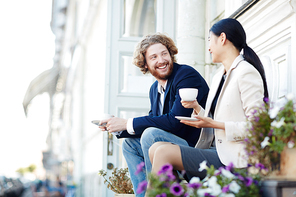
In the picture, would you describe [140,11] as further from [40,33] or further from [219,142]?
[40,33]

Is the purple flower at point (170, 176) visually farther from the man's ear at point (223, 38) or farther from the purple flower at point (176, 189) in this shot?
the man's ear at point (223, 38)

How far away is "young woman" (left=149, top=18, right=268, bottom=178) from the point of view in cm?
170

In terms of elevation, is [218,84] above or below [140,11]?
below

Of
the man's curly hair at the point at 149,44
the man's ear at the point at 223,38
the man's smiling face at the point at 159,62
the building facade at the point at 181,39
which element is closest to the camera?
the man's ear at the point at 223,38

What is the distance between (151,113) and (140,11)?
2.35 metres

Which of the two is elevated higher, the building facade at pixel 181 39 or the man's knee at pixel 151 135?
the building facade at pixel 181 39

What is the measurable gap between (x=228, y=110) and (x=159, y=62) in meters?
0.76

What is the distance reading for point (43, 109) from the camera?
23922 mm

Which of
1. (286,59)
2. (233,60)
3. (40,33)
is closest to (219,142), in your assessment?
(233,60)

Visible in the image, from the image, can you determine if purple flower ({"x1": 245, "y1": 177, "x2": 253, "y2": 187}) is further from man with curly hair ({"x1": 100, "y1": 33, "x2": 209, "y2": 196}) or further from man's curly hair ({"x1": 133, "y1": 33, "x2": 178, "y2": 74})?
man's curly hair ({"x1": 133, "y1": 33, "x2": 178, "y2": 74})

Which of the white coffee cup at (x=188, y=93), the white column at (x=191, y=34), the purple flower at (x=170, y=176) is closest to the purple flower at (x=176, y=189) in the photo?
the purple flower at (x=170, y=176)

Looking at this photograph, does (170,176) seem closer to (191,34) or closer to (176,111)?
(176,111)

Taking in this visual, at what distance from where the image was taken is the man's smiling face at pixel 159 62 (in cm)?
240

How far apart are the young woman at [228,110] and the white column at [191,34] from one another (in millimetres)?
1851
